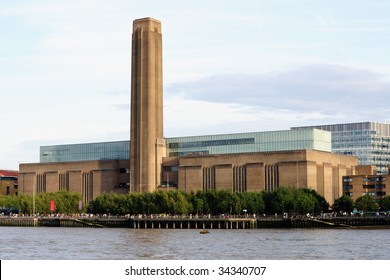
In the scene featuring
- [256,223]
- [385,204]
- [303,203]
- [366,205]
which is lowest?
[256,223]

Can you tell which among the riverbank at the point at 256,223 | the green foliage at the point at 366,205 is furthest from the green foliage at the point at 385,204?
the riverbank at the point at 256,223

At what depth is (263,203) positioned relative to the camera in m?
194

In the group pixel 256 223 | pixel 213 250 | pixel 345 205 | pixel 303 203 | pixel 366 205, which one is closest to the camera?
pixel 213 250

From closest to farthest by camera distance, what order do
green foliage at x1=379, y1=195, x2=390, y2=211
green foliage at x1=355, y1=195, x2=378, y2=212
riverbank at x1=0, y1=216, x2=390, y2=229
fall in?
riverbank at x1=0, y1=216, x2=390, y2=229 → green foliage at x1=379, y1=195, x2=390, y2=211 → green foliage at x1=355, y1=195, x2=378, y2=212

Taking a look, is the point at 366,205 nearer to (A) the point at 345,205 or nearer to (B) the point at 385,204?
(B) the point at 385,204

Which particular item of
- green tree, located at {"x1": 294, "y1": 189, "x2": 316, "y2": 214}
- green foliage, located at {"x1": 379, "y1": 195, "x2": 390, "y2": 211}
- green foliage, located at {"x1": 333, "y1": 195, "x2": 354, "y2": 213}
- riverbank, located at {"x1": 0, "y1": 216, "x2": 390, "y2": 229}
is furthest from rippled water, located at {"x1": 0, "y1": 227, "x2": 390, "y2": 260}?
green foliage, located at {"x1": 333, "y1": 195, "x2": 354, "y2": 213}

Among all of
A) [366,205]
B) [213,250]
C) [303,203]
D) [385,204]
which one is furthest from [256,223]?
[213,250]

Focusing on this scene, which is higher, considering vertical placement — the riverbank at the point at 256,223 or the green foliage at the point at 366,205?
the green foliage at the point at 366,205

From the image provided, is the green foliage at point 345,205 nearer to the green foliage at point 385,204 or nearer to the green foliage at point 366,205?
the green foliage at point 366,205

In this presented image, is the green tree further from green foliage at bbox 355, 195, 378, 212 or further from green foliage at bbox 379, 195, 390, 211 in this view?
green foliage at bbox 379, 195, 390, 211

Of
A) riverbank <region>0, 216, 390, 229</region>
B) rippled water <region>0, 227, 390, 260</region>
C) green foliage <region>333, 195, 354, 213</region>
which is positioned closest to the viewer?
rippled water <region>0, 227, 390, 260</region>

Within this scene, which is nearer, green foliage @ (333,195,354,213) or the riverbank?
the riverbank
